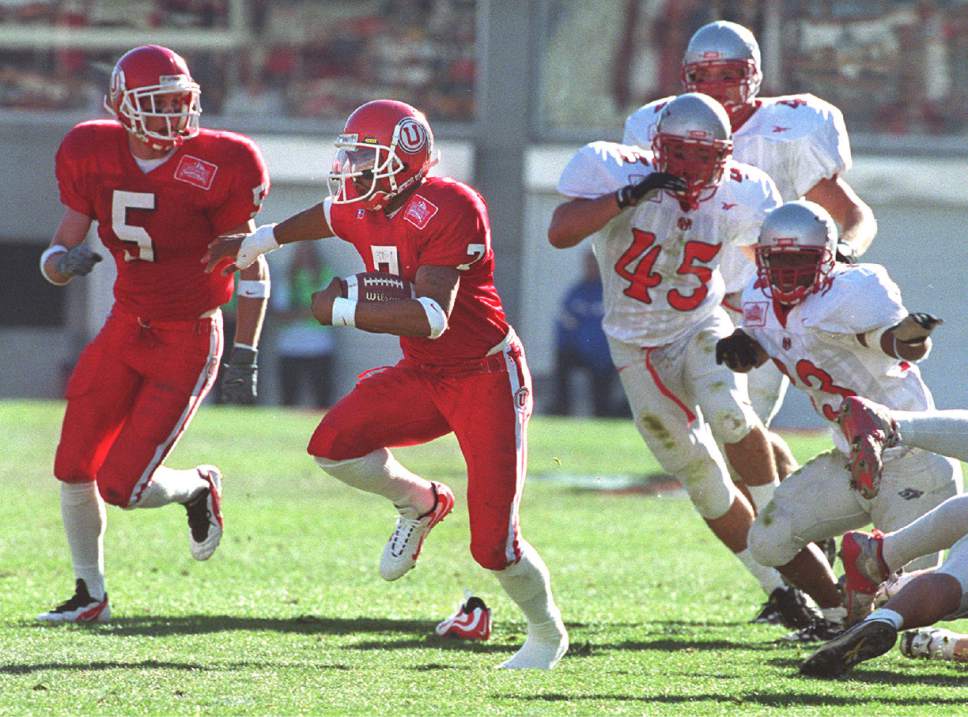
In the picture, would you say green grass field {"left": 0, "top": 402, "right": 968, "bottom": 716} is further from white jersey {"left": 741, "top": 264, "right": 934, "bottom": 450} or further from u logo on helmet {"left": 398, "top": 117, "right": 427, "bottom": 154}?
u logo on helmet {"left": 398, "top": 117, "right": 427, "bottom": 154}

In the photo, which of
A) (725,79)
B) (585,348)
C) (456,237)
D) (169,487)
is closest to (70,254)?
(169,487)

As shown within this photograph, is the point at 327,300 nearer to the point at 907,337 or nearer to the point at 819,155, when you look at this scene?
the point at 907,337

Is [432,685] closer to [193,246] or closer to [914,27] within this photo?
[193,246]

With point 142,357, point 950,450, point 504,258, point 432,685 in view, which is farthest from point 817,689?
point 504,258

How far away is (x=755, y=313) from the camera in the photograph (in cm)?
472

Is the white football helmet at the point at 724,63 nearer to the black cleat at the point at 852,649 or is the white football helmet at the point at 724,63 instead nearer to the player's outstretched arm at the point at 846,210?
the player's outstretched arm at the point at 846,210

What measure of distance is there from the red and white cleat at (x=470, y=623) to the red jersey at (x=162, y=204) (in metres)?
1.24

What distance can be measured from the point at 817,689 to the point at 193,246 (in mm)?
2353

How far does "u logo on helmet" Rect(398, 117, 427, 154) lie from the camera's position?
14.4 ft

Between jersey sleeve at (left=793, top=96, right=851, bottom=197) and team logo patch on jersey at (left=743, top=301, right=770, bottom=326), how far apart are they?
0.93 metres

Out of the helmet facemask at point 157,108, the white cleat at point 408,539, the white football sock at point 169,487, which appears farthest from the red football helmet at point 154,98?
the white cleat at point 408,539

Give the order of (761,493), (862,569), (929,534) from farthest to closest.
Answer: (761,493)
(862,569)
(929,534)

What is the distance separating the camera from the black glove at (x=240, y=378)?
5.09m

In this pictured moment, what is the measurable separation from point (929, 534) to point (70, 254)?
8.38 ft
